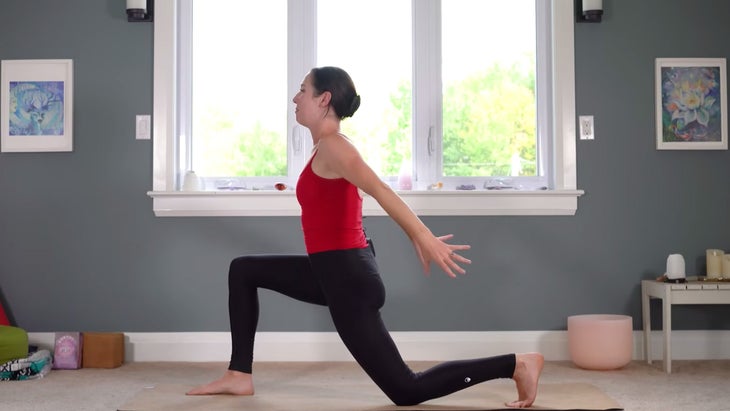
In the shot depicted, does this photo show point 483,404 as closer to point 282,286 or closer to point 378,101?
point 282,286

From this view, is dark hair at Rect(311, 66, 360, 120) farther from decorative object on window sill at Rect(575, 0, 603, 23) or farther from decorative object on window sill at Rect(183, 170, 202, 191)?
decorative object on window sill at Rect(575, 0, 603, 23)

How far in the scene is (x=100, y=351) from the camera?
3.88 metres

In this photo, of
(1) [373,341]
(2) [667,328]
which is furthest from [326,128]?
(2) [667,328]

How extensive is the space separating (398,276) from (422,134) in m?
0.72

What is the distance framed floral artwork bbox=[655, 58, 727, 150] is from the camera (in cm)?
A: 416

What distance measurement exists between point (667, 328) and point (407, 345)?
3.89 feet

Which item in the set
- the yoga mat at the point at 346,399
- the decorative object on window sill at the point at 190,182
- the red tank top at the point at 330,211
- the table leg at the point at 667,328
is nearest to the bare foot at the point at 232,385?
the yoga mat at the point at 346,399

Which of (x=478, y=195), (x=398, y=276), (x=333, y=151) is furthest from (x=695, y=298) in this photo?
(x=333, y=151)

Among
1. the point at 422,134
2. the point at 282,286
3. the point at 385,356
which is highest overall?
the point at 422,134

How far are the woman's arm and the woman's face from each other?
148 millimetres

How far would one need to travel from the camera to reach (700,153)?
418 centimetres

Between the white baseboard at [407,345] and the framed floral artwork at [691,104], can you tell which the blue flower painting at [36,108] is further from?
the framed floral artwork at [691,104]

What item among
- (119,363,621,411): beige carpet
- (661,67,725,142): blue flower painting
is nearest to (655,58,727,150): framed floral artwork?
(661,67,725,142): blue flower painting

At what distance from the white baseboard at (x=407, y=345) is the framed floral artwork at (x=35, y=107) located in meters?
0.94
